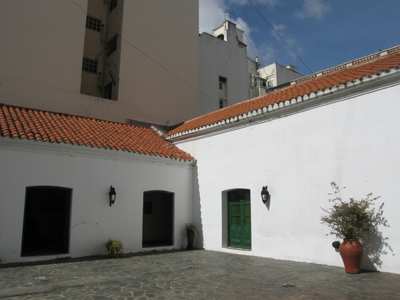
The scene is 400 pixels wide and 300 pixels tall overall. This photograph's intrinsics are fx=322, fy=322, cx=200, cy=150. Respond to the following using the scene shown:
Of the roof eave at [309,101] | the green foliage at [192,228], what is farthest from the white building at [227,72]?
the green foliage at [192,228]

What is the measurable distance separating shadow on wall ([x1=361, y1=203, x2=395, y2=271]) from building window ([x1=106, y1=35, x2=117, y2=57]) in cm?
1610

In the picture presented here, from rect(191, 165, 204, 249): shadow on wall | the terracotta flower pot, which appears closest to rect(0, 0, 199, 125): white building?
rect(191, 165, 204, 249): shadow on wall

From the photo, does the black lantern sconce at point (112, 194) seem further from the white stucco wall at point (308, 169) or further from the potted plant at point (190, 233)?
the white stucco wall at point (308, 169)

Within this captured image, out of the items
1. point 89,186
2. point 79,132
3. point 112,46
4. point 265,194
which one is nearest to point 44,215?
point 79,132

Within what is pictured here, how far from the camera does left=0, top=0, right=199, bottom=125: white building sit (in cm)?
1498

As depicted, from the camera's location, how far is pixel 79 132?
11.3m

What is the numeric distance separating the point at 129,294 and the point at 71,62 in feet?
44.4

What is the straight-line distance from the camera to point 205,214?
12258mm

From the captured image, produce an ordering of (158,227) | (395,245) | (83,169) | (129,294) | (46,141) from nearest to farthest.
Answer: (129,294) < (395,245) < (46,141) < (83,169) < (158,227)

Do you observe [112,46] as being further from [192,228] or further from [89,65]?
[192,228]

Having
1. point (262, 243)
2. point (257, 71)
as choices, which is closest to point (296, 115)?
point (262, 243)

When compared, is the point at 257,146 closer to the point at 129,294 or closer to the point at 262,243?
the point at 262,243

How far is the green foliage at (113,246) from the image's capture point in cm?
997

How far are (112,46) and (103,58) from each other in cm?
90
